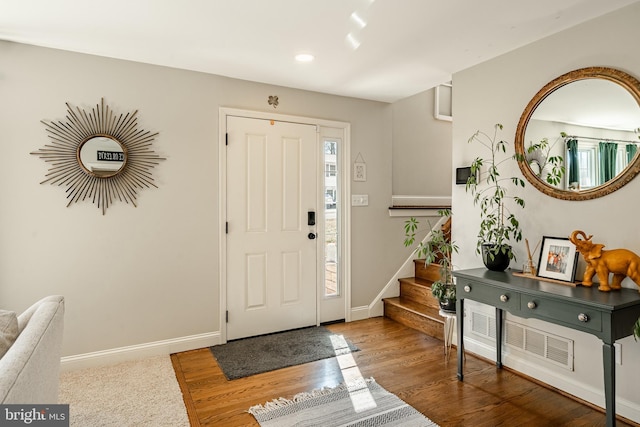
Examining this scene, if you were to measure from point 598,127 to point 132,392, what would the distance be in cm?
340

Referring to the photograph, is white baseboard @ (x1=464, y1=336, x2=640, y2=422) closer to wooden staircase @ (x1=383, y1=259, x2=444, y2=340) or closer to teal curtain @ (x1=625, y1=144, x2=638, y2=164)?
wooden staircase @ (x1=383, y1=259, x2=444, y2=340)

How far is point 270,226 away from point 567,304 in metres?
2.36

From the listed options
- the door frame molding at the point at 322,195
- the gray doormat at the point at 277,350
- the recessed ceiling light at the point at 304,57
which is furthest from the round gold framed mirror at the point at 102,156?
the gray doormat at the point at 277,350

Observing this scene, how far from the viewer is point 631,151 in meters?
2.12

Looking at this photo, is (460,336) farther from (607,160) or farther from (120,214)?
(120,214)

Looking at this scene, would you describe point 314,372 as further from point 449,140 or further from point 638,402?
point 449,140

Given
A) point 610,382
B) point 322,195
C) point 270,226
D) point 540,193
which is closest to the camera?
point 610,382

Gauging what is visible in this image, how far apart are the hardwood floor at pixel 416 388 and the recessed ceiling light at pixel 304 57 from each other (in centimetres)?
237

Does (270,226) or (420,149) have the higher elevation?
(420,149)

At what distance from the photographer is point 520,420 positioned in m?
2.14

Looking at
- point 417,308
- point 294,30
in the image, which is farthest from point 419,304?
point 294,30

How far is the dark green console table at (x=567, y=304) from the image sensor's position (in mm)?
1843

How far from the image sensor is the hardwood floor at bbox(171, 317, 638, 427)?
217 centimetres

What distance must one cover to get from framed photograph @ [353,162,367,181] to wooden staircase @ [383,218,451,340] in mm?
1116
